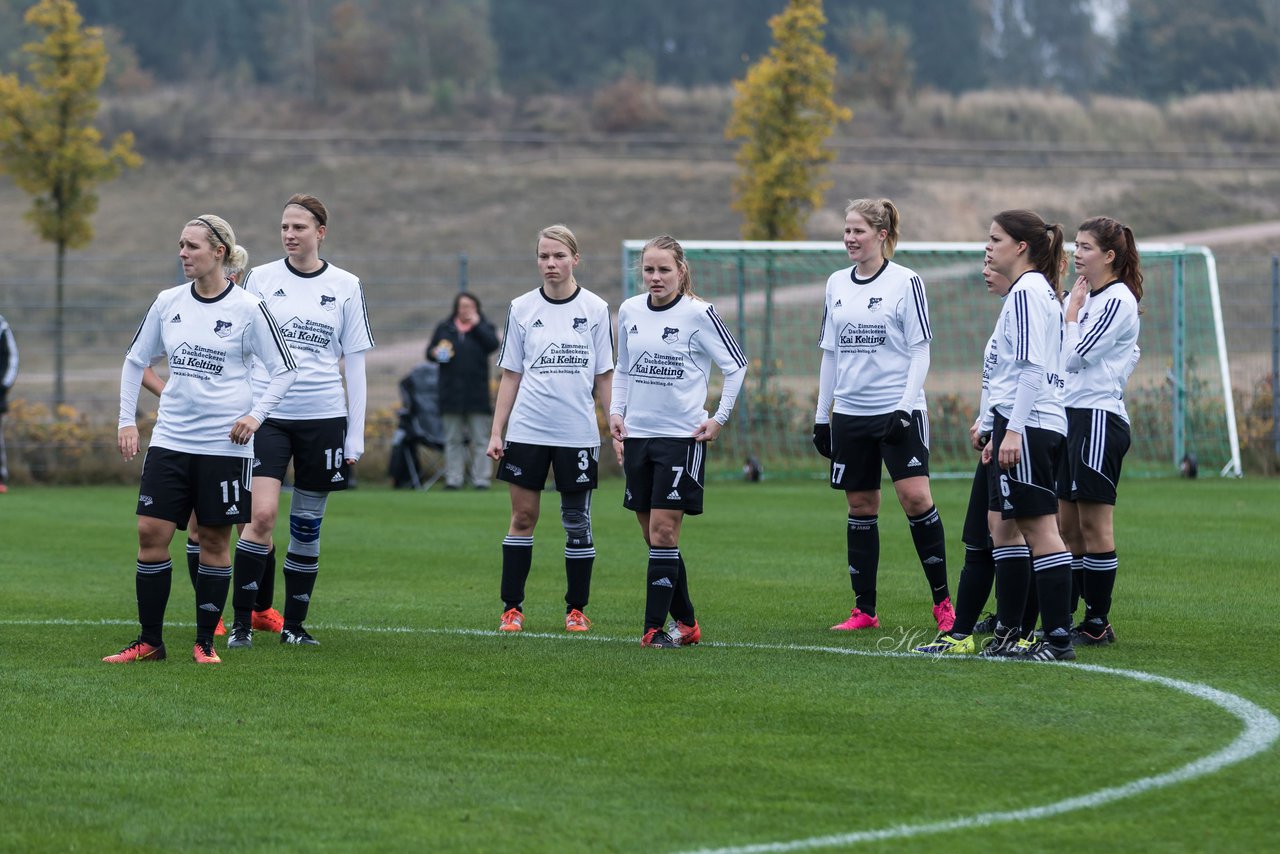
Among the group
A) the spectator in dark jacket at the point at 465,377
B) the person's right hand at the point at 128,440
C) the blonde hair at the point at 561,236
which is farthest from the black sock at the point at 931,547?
the spectator in dark jacket at the point at 465,377

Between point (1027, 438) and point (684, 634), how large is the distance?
1910 mm

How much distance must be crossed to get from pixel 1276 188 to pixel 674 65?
34.5 meters

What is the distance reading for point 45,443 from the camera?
65.6ft

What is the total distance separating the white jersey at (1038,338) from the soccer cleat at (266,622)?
156 inches

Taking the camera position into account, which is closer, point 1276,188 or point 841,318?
point 841,318

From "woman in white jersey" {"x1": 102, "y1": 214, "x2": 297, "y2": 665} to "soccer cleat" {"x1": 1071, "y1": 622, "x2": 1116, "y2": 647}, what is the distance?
12.7 ft

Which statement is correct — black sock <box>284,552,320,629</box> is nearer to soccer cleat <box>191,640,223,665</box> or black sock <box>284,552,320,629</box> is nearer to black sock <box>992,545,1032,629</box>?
soccer cleat <box>191,640,223,665</box>

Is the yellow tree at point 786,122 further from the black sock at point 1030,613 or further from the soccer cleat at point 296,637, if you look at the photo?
the soccer cleat at point 296,637

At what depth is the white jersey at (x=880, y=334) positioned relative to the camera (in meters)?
8.62

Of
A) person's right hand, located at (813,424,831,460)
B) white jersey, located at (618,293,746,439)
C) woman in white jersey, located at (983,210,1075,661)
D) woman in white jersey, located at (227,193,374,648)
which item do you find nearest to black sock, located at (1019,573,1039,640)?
woman in white jersey, located at (983,210,1075,661)

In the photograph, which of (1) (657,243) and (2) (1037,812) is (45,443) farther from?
(2) (1037,812)

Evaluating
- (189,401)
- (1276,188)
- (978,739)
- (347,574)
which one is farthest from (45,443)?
(1276,188)

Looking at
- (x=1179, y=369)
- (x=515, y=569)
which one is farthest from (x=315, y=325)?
(x=1179, y=369)

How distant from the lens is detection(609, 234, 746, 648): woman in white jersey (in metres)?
8.16
